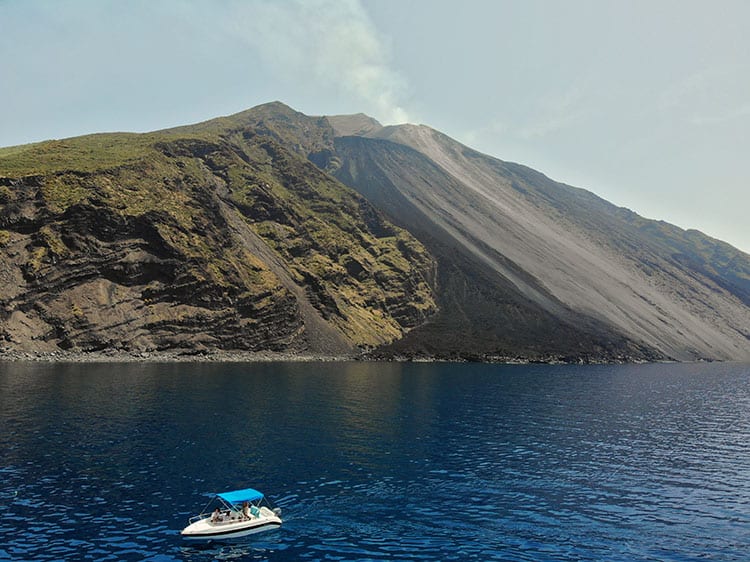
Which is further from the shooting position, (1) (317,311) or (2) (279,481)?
(1) (317,311)

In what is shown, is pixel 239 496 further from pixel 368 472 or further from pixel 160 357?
pixel 160 357

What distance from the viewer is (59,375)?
8312 cm

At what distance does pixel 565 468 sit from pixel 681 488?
844 centimetres

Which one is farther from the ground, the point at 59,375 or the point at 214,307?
the point at 214,307

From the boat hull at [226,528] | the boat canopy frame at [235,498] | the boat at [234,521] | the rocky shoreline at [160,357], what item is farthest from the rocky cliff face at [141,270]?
the boat hull at [226,528]

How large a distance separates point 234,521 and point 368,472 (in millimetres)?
13841

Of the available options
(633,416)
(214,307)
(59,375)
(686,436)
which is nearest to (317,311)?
(214,307)

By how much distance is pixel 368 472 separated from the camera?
40.3m

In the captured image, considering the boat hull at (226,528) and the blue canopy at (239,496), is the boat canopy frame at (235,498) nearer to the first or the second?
the blue canopy at (239,496)

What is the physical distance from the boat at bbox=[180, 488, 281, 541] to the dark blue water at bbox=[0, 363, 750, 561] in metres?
0.66

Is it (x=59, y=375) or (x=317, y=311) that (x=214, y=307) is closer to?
(x=317, y=311)

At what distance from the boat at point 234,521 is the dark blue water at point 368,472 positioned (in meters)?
0.66

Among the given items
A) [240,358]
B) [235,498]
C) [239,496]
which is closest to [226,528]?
[235,498]

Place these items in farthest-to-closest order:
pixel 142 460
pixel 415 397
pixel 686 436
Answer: pixel 415 397
pixel 686 436
pixel 142 460
